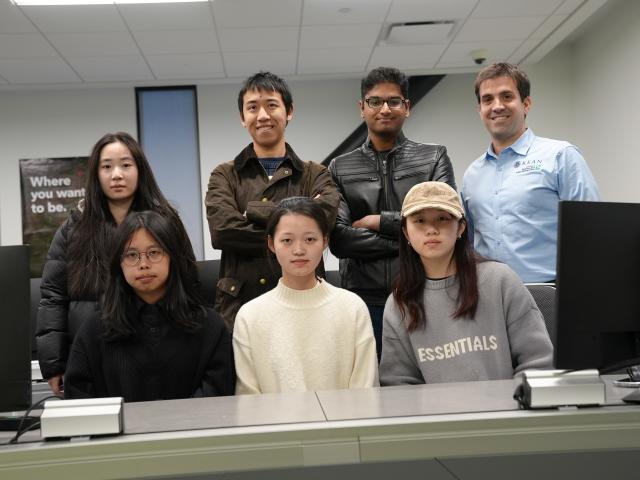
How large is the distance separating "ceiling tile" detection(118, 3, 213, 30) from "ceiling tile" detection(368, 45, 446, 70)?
→ 1682 mm

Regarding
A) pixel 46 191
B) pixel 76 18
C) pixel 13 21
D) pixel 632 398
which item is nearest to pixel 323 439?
pixel 632 398

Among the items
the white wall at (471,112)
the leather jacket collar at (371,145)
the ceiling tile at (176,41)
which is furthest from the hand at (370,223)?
the white wall at (471,112)

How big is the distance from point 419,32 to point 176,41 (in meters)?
2.03

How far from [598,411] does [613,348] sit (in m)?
0.17

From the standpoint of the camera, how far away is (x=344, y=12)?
5.20m

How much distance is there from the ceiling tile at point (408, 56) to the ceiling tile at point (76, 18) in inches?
90.2

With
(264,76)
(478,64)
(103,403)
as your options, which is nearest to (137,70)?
(478,64)

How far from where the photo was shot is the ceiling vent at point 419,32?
555 centimetres

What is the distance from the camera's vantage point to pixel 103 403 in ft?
3.72

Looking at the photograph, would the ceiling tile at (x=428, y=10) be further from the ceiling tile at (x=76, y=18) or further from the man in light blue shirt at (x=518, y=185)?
the man in light blue shirt at (x=518, y=185)

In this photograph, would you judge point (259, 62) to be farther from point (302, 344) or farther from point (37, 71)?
point (302, 344)

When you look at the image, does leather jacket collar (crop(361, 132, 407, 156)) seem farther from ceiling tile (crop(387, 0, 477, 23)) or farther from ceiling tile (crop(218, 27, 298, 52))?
ceiling tile (crop(218, 27, 298, 52))

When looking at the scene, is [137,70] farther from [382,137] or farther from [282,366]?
[282,366]

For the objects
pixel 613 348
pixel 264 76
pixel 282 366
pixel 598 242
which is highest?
pixel 264 76
